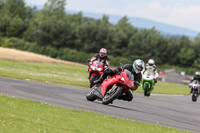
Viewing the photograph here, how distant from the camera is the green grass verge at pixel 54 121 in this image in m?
8.05

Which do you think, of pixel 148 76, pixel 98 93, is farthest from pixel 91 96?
pixel 148 76

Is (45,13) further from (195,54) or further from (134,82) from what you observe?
(134,82)

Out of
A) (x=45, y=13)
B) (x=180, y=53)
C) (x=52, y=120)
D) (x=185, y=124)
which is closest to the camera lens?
(x=52, y=120)

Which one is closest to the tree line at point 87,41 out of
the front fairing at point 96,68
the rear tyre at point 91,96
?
the front fairing at point 96,68

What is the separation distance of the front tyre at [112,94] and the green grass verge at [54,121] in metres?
2.26

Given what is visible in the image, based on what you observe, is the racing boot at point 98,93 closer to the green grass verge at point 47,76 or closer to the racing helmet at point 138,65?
the racing helmet at point 138,65

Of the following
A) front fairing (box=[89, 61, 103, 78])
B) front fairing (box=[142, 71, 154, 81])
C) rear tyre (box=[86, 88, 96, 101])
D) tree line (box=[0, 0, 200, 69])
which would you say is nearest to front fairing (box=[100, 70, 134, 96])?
rear tyre (box=[86, 88, 96, 101])

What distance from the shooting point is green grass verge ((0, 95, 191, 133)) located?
8.05 metres

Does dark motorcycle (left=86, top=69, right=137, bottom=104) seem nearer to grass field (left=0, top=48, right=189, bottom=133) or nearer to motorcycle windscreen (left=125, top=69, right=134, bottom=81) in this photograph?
motorcycle windscreen (left=125, top=69, right=134, bottom=81)

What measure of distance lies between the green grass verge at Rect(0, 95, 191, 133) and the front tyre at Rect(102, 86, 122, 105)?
2.26 metres

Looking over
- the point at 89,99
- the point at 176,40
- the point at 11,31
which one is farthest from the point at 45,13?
the point at 89,99

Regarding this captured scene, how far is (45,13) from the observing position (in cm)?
10994

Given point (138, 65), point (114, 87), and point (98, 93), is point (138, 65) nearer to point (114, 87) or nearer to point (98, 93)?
point (114, 87)

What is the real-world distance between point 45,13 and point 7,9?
992 centimetres
